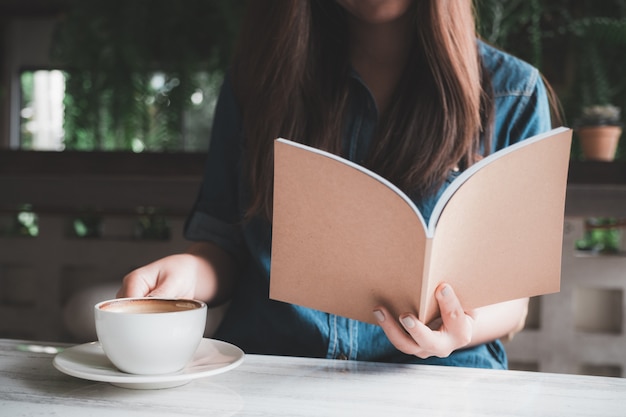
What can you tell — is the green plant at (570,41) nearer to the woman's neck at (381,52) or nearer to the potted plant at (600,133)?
the potted plant at (600,133)

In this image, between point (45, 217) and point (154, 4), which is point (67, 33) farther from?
point (45, 217)

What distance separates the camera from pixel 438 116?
0.98 m

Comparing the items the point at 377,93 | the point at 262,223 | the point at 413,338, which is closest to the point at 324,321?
the point at 262,223

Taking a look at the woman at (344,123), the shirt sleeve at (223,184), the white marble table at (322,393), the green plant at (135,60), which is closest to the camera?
the white marble table at (322,393)

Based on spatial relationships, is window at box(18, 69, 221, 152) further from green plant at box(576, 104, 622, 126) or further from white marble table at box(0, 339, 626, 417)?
white marble table at box(0, 339, 626, 417)

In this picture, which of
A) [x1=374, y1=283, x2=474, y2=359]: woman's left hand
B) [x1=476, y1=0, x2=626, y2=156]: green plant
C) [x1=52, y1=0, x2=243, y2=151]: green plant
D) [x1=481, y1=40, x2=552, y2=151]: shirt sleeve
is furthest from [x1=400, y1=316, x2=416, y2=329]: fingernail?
[x1=52, y1=0, x2=243, y2=151]: green plant

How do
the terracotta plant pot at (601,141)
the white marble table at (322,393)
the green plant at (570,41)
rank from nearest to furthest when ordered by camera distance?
the white marble table at (322,393) → the terracotta plant pot at (601,141) → the green plant at (570,41)

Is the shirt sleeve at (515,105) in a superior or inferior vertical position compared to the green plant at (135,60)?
inferior

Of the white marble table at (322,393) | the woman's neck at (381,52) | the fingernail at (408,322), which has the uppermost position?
the woman's neck at (381,52)

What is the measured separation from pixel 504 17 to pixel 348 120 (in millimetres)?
1404

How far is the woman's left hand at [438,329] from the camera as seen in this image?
656mm

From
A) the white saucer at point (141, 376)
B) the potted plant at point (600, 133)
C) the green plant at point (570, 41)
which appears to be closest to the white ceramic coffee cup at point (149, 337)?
the white saucer at point (141, 376)

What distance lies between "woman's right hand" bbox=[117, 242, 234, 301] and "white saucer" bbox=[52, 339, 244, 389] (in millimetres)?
104

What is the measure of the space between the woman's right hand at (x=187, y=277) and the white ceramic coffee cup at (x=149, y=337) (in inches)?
6.7
